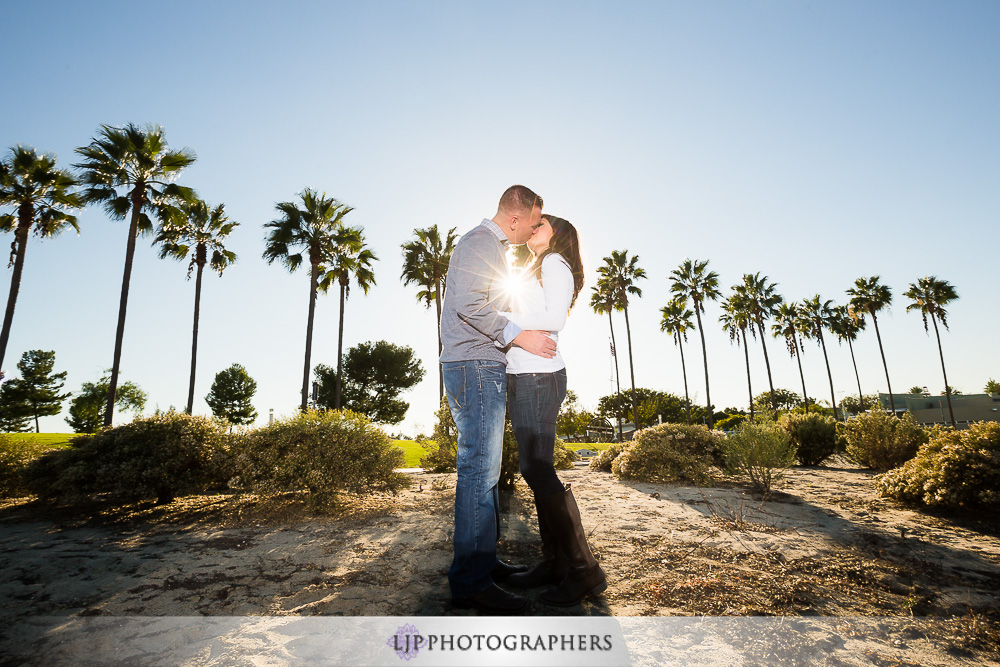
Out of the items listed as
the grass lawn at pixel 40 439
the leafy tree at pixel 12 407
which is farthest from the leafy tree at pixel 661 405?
the leafy tree at pixel 12 407

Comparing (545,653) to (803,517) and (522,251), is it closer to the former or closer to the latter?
(522,251)

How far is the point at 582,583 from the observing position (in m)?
2.49

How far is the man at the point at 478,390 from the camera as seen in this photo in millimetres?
2385

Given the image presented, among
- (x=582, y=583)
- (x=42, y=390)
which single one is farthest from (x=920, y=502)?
(x=42, y=390)

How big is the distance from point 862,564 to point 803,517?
2136 millimetres

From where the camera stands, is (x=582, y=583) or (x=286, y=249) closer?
(x=582, y=583)

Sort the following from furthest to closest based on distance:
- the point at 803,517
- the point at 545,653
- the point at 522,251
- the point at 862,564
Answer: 1. the point at 803,517
2. the point at 522,251
3. the point at 862,564
4. the point at 545,653

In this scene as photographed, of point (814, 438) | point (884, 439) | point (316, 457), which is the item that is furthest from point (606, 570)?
point (814, 438)

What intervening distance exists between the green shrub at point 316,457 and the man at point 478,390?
3.78m

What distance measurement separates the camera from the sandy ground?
208 centimetres

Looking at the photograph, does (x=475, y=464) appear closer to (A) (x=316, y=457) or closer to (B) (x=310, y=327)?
(A) (x=316, y=457)

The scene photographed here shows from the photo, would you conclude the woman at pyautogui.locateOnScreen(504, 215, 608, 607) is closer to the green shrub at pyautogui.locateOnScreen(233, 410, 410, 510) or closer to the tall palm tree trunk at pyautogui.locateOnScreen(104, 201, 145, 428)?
the green shrub at pyautogui.locateOnScreen(233, 410, 410, 510)

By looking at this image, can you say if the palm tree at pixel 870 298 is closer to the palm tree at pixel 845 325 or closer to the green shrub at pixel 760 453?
the palm tree at pixel 845 325

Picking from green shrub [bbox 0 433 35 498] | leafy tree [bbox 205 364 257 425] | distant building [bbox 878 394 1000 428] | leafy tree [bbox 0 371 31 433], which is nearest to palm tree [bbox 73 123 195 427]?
green shrub [bbox 0 433 35 498]
